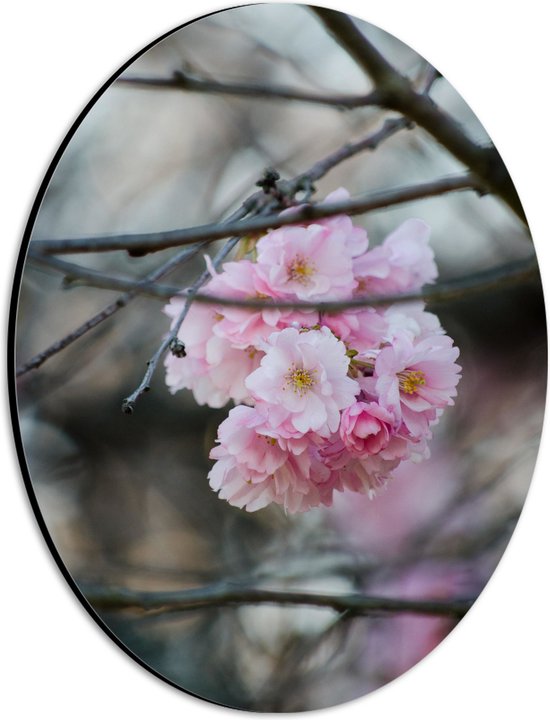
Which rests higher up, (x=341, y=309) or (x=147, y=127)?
(x=147, y=127)

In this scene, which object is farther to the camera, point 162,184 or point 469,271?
point 469,271

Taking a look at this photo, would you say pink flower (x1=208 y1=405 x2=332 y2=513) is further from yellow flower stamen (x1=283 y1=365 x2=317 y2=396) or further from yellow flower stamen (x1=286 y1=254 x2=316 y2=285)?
yellow flower stamen (x1=286 y1=254 x2=316 y2=285)

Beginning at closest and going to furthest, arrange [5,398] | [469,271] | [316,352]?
[5,398], [316,352], [469,271]

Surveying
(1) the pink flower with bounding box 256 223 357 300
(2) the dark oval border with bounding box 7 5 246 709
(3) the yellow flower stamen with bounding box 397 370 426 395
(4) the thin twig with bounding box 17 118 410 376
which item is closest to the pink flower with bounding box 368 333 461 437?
(3) the yellow flower stamen with bounding box 397 370 426 395

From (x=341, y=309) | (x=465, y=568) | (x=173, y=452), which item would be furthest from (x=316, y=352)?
(x=465, y=568)

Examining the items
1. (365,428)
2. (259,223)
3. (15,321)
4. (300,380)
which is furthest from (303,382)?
(15,321)

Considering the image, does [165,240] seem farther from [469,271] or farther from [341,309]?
[469,271]

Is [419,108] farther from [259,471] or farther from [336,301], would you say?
[259,471]
